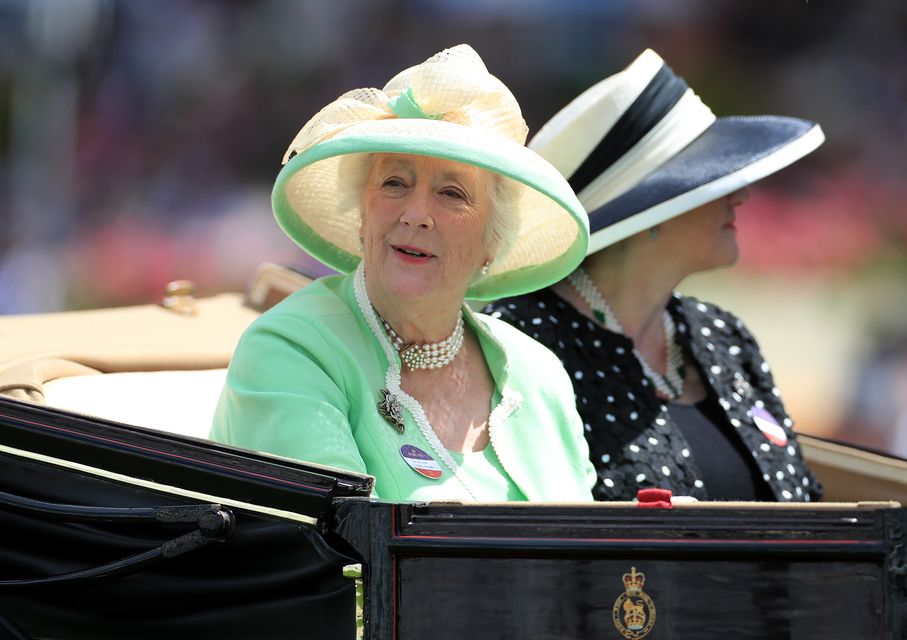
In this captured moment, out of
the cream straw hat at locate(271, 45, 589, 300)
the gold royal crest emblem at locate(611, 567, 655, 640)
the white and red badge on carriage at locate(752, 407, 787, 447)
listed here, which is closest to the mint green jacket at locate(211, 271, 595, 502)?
the cream straw hat at locate(271, 45, 589, 300)

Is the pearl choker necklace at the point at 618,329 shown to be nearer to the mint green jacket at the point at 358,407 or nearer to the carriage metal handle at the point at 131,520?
the mint green jacket at the point at 358,407

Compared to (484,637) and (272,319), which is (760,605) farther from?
(272,319)

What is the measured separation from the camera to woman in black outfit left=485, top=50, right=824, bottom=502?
2.97m

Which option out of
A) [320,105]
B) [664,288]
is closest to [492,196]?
[664,288]

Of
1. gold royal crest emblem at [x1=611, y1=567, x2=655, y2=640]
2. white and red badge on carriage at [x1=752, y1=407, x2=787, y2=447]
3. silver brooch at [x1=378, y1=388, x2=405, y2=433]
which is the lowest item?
gold royal crest emblem at [x1=611, y1=567, x2=655, y2=640]

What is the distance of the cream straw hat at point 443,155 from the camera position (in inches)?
84.0

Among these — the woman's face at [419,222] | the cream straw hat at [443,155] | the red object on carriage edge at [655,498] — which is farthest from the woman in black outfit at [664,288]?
the red object on carriage edge at [655,498]

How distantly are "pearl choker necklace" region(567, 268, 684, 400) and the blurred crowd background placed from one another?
2.98 metres

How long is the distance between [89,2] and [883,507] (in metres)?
5.49

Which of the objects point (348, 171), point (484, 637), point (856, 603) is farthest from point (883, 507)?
point (348, 171)

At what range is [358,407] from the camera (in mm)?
2162

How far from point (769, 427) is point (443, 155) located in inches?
54.3

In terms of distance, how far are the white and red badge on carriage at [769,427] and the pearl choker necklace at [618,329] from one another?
0.19 m

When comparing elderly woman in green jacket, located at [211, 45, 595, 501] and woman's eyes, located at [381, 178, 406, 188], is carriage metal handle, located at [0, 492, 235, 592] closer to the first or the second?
elderly woman in green jacket, located at [211, 45, 595, 501]
